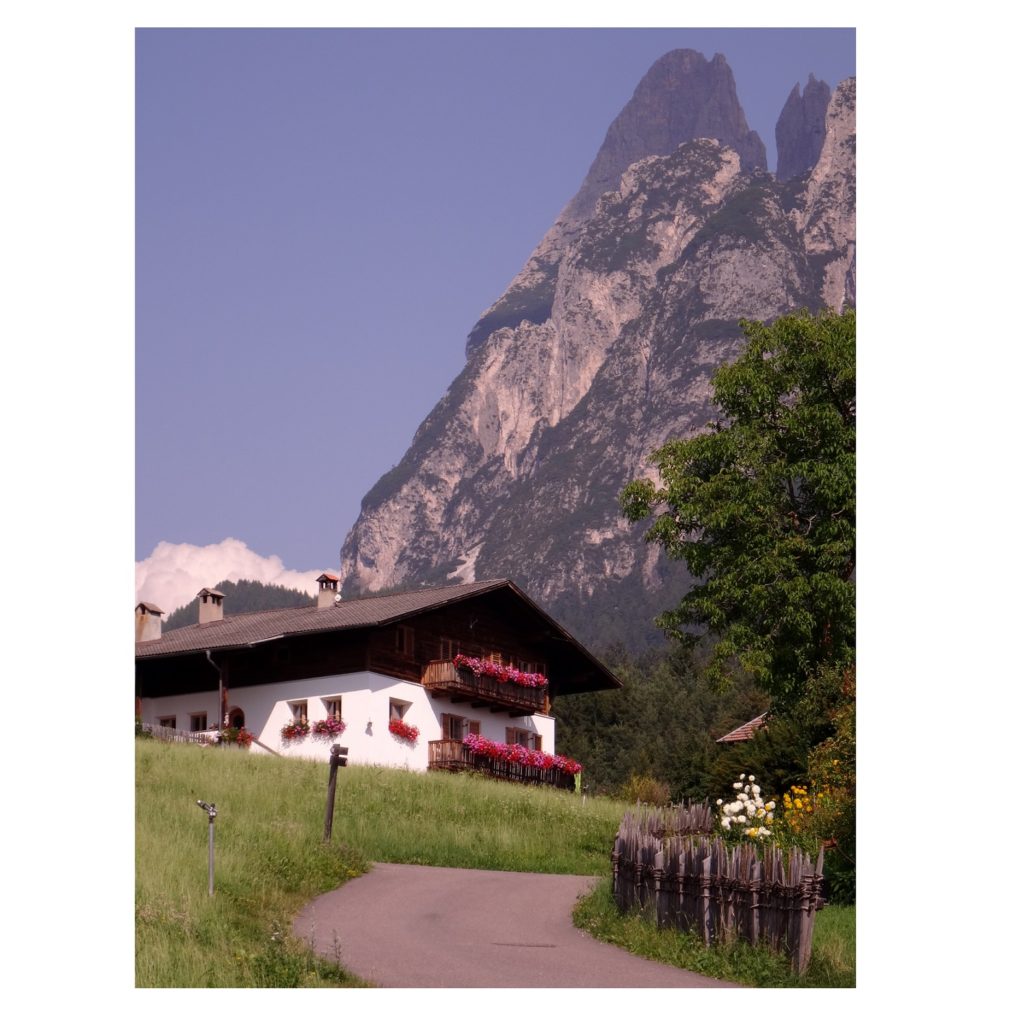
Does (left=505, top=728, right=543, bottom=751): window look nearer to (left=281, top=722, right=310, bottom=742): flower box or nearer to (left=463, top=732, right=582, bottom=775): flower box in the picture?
(left=463, top=732, right=582, bottom=775): flower box

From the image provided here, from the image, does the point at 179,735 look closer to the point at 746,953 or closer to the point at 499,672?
the point at 499,672

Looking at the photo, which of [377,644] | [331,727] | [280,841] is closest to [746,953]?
[280,841]

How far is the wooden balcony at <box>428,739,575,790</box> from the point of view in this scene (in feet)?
136

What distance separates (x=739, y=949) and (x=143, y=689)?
30.7 metres

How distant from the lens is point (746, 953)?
15156mm

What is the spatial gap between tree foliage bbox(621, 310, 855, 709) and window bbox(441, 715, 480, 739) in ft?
39.0

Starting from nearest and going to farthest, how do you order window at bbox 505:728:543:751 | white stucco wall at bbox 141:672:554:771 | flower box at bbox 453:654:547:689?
1. white stucco wall at bbox 141:672:554:771
2. flower box at bbox 453:654:547:689
3. window at bbox 505:728:543:751

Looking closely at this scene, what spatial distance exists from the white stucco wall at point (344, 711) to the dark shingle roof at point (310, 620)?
4.82 ft

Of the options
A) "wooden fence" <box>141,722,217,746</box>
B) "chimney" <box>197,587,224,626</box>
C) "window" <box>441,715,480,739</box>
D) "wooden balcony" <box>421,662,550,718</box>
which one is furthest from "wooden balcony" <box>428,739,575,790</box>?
"chimney" <box>197,587,224,626</box>

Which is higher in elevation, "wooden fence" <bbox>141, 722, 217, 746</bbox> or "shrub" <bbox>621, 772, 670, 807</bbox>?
"wooden fence" <bbox>141, 722, 217, 746</bbox>

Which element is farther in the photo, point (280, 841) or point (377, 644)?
point (377, 644)

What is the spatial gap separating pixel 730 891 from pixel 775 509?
1622 centimetres

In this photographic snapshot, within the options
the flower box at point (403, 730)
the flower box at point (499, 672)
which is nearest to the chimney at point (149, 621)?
the flower box at point (403, 730)
